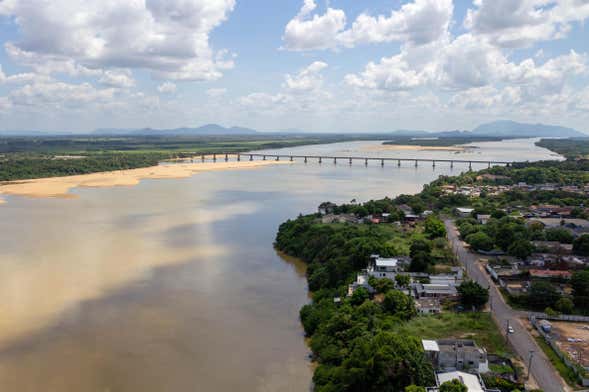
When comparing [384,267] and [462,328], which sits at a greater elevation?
[384,267]

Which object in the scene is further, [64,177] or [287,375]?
[64,177]

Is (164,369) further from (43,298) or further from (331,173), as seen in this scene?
(331,173)

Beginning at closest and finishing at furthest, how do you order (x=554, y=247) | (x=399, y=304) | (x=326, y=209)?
1. (x=399, y=304)
2. (x=554, y=247)
3. (x=326, y=209)

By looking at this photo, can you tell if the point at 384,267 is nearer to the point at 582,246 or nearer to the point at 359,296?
the point at 359,296

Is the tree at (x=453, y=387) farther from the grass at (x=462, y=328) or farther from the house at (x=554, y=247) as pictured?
the house at (x=554, y=247)

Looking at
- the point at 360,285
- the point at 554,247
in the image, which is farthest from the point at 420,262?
the point at 554,247

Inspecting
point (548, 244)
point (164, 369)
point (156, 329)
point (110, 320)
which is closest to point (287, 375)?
point (164, 369)

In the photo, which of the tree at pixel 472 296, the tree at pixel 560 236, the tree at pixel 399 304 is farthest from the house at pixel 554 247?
the tree at pixel 399 304
